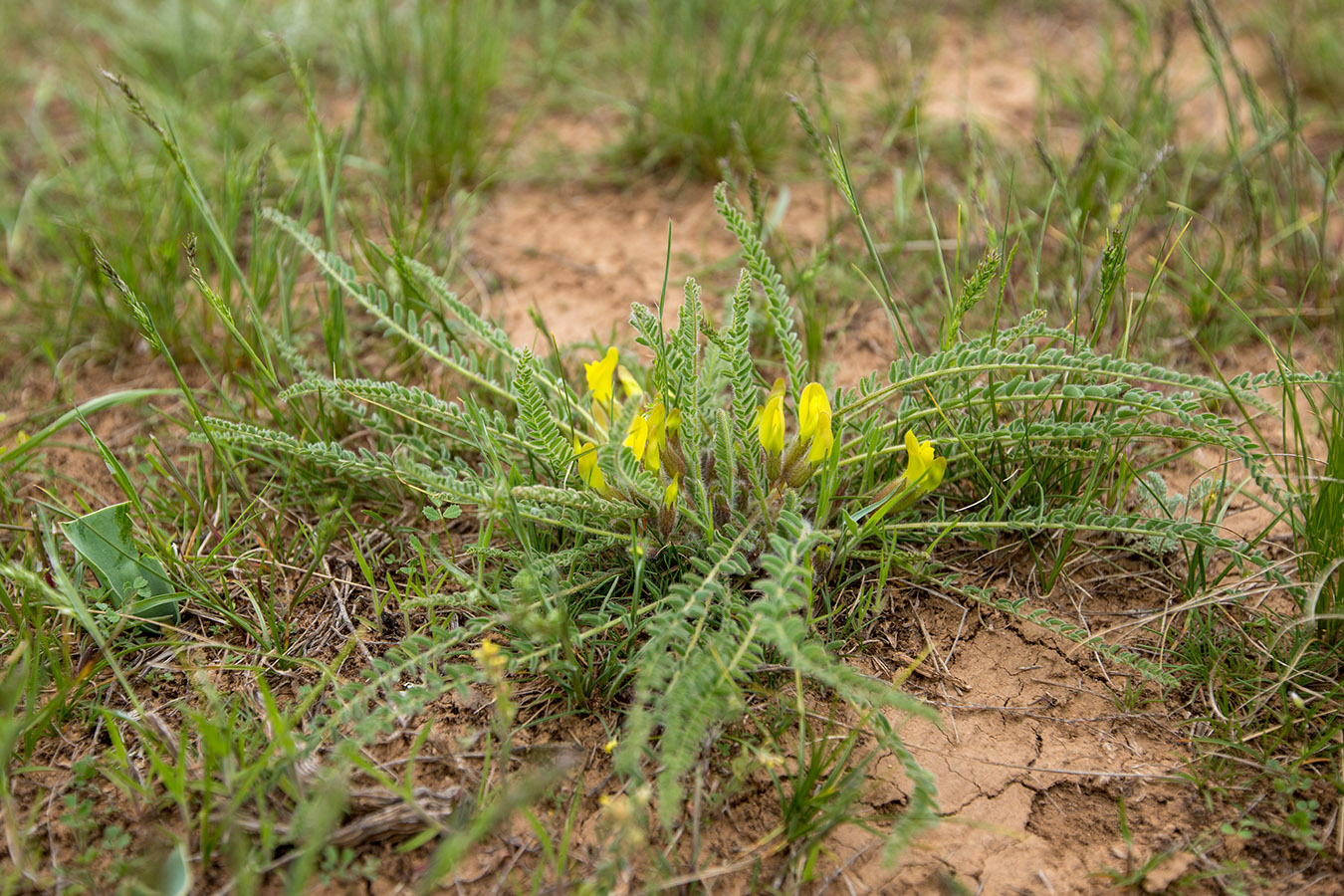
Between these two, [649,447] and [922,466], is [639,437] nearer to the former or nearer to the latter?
[649,447]

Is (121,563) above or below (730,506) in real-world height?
below

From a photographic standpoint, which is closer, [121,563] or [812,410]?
[812,410]

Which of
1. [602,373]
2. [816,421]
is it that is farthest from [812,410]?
[602,373]

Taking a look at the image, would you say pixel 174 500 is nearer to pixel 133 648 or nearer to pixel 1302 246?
pixel 133 648

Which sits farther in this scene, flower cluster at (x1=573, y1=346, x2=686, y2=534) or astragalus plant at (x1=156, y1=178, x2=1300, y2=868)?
flower cluster at (x1=573, y1=346, x2=686, y2=534)

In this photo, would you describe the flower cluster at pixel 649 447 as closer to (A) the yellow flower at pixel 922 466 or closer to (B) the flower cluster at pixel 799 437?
(B) the flower cluster at pixel 799 437

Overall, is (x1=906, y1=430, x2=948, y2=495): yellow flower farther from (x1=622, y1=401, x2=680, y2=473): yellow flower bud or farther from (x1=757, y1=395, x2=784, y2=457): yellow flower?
(x1=622, y1=401, x2=680, y2=473): yellow flower bud

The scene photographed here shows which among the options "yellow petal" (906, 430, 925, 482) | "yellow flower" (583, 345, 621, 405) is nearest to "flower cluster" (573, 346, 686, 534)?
"yellow flower" (583, 345, 621, 405)
